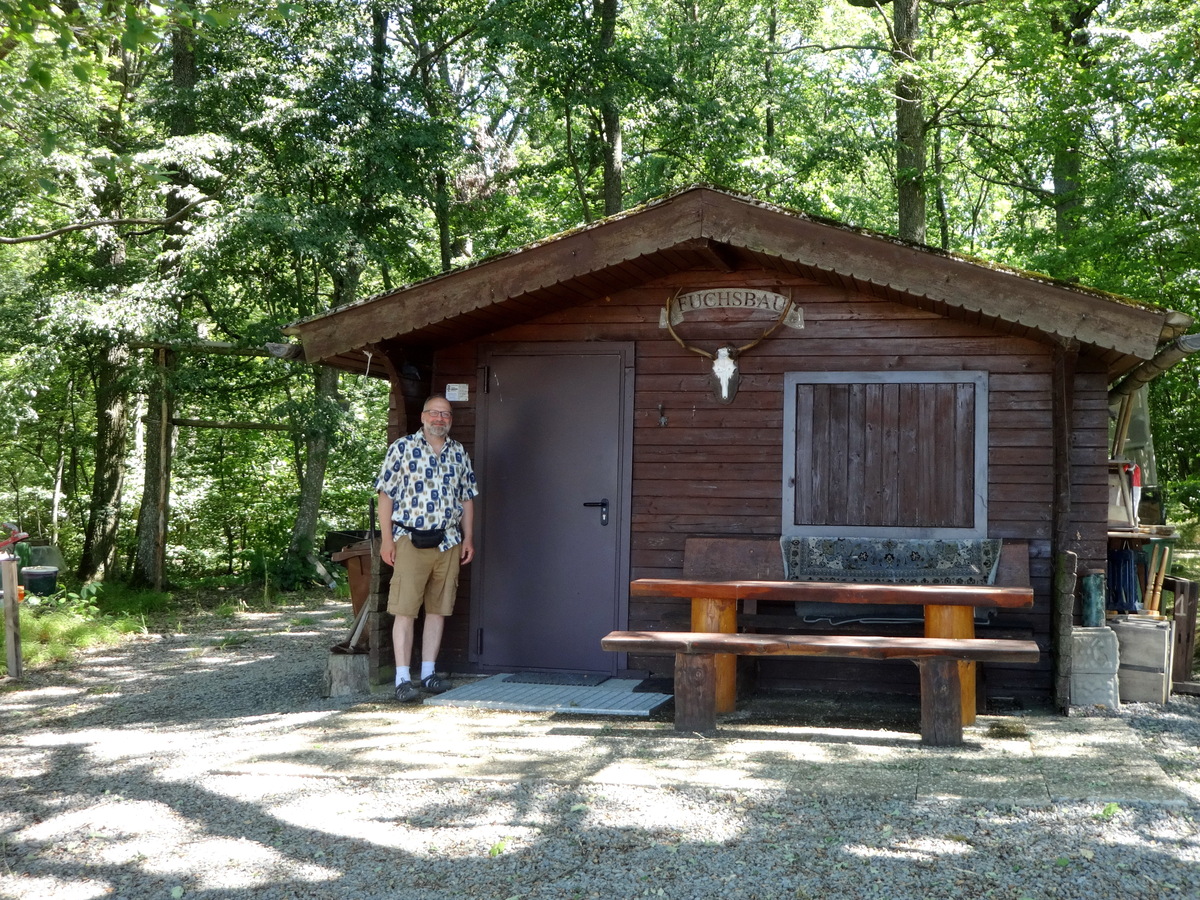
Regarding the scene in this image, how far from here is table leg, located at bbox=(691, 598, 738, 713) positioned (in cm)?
648

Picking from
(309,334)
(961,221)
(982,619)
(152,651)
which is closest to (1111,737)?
(982,619)

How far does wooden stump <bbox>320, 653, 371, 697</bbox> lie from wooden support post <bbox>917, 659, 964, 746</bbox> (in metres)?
3.59

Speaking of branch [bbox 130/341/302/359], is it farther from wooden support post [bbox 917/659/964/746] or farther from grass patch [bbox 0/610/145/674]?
wooden support post [bbox 917/659/964/746]

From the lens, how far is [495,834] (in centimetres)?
423

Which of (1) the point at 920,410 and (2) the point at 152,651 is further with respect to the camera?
(2) the point at 152,651

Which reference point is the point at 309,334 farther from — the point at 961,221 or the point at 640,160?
the point at 961,221

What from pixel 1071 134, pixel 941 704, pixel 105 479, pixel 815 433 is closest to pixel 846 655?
pixel 941 704

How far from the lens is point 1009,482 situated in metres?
6.91

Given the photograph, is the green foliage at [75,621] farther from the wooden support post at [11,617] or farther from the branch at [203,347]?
the branch at [203,347]

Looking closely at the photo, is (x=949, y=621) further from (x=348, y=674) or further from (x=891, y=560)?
(x=348, y=674)

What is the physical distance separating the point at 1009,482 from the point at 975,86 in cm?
1043

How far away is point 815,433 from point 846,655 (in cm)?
200

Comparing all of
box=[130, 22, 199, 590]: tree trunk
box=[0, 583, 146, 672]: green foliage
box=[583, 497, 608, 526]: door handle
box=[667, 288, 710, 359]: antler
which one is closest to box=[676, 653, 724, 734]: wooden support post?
box=[583, 497, 608, 526]: door handle

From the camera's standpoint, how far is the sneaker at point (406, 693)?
687 cm
